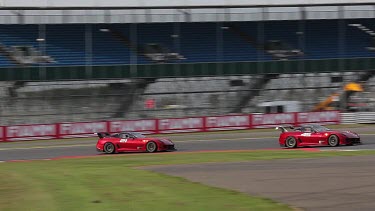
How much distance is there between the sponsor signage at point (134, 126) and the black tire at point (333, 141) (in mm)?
13321

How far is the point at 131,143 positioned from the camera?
26.7m

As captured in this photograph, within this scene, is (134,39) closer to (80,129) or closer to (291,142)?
(80,129)

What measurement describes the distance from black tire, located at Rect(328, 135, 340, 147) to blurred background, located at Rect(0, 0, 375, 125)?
51.6 ft

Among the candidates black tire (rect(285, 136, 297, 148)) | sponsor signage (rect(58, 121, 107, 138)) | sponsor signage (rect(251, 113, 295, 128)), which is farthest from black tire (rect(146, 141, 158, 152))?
sponsor signage (rect(251, 113, 295, 128))

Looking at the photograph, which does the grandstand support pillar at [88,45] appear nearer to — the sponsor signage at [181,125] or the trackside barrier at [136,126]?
the trackside barrier at [136,126]

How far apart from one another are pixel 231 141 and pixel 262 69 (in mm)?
14914

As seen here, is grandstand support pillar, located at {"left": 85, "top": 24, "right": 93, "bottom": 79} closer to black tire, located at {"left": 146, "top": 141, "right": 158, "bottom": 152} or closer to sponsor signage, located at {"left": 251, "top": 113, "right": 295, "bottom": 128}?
sponsor signage, located at {"left": 251, "top": 113, "right": 295, "bottom": 128}

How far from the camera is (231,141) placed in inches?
1205

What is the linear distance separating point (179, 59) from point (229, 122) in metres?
9.25

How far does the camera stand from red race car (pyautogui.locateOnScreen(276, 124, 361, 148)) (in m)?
25.5

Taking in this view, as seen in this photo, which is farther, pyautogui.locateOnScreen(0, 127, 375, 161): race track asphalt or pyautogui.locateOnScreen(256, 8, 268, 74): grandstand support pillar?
pyautogui.locateOnScreen(256, 8, 268, 74): grandstand support pillar

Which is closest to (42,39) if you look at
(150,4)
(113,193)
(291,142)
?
(150,4)

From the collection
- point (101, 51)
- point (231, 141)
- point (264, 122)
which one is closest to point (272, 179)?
point (231, 141)

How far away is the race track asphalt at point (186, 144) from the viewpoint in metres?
27.1
